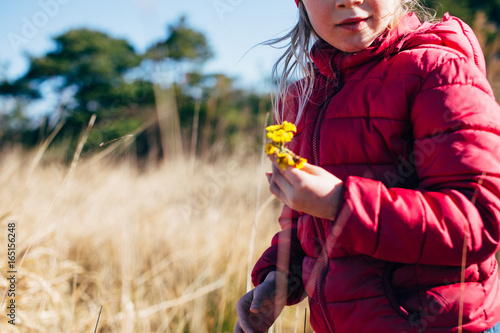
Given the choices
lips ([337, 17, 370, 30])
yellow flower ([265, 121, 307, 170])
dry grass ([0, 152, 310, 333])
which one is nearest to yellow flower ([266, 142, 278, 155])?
yellow flower ([265, 121, 307, 170])

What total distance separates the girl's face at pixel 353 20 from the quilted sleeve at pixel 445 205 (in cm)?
23

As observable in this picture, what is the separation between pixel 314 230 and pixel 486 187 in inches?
13.4

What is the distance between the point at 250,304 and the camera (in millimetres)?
948

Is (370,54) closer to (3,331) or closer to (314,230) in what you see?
(314,230)

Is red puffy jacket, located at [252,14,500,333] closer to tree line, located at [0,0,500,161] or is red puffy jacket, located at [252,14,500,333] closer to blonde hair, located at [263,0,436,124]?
blonde hair, located at [263,0,436,124]

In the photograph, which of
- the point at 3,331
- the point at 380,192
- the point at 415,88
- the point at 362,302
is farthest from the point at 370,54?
the point at 3,331

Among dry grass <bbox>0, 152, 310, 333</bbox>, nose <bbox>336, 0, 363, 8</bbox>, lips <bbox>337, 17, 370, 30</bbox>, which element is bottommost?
dry grass <bbox>0, 152, 310, 333</bbox>

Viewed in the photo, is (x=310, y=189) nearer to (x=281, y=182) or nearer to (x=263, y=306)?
(x=281, y=182)

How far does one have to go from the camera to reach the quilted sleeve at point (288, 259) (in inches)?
37.7

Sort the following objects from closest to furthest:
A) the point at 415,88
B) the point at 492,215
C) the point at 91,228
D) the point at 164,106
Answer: the point at 492,215 < the point at 415,88 < the point at 164,106 < the point at 91,228

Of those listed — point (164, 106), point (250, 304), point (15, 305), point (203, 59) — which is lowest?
point (15, 305)

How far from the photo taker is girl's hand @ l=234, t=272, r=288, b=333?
0.91 meters

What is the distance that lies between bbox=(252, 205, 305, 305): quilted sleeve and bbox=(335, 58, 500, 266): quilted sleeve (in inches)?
12.9

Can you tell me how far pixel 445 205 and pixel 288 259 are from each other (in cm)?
43
